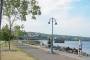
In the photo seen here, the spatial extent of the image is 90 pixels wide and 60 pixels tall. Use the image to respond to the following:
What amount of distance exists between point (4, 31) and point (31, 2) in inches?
779

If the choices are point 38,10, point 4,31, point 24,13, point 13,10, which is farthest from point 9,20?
point 4,31

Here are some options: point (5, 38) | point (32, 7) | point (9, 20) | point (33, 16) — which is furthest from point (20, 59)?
point (5, 38)

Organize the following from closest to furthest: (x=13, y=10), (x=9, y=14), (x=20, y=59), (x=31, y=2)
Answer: (x=20, y=59) < (x=31, y=2) < (x=13, y=10) < (x=9, y=14)

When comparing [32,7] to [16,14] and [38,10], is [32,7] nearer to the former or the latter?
[38,10]

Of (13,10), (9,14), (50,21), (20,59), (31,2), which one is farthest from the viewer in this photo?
(50,21)

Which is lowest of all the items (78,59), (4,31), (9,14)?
(78,59)

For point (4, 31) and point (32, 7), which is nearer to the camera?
point (32, 7)

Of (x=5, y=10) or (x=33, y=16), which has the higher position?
(x=5, y=10)

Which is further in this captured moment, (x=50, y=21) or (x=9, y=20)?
(x=50, y=21)

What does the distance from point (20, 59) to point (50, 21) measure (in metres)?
11.4

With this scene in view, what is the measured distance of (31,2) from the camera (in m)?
17.8

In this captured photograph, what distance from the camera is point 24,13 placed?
19375 mm

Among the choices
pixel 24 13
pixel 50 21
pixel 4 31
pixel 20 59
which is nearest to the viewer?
pixel 20 59

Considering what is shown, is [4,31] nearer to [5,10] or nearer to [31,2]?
[5,10]
